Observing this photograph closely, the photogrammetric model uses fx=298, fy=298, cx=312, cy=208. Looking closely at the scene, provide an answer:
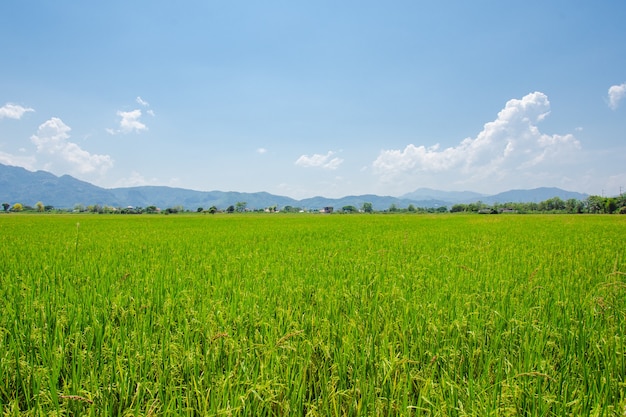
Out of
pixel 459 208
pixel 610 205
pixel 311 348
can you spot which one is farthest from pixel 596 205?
pixel 311 348

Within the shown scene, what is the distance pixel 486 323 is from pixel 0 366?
3.76m

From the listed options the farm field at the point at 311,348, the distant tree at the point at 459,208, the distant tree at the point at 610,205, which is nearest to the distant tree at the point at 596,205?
the distant tree at the point at 610,205

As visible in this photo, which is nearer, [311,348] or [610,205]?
[311,348]

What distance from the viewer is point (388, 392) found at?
1867 mm

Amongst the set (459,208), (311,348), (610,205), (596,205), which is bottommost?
(311,348)

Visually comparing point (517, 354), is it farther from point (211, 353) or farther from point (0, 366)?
point (0, 366)

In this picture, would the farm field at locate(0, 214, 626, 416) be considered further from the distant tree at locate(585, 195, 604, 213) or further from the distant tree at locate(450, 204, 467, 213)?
the distant tree at locate(450, 204, 467, 213)

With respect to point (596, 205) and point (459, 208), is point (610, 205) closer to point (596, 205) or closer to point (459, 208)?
point (596, 205)

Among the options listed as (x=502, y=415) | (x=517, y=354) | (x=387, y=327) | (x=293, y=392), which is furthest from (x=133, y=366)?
(x=517, y=354)

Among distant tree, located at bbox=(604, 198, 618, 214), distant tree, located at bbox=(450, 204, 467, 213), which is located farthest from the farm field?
distant tree, located at bbox=(450, 204, 467, 213)

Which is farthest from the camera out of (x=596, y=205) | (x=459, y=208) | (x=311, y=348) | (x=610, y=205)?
(x=459, y=208)

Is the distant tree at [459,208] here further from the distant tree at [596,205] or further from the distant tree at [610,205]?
the distant tree at [610,205]

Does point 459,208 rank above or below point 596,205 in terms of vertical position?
below

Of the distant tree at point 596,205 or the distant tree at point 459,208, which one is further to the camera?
the distant tree at point 459,208
